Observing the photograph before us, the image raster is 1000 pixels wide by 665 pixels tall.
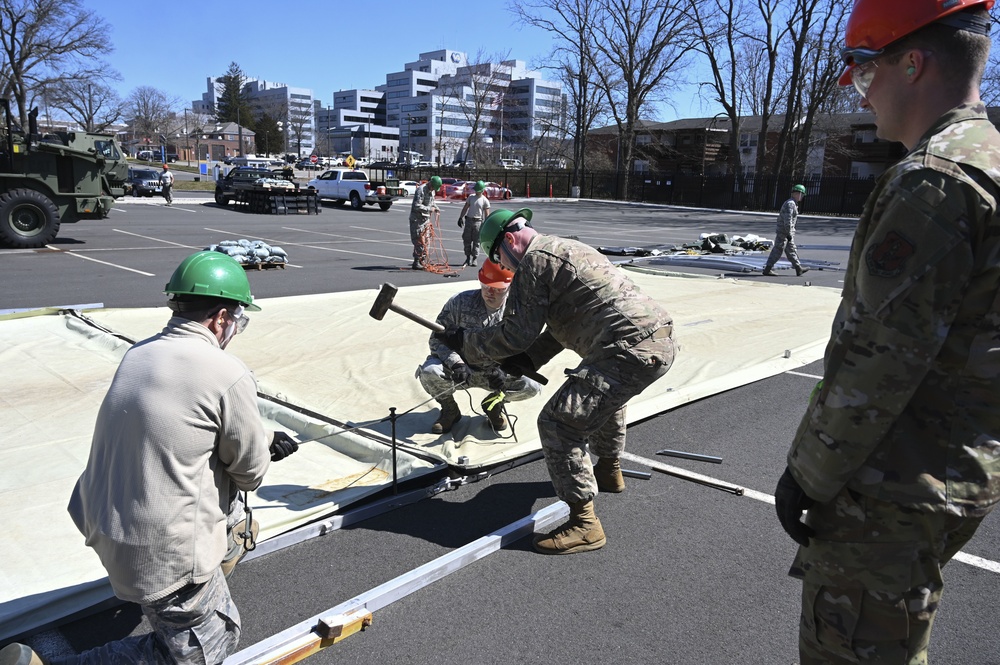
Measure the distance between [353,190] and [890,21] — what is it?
34951 mm

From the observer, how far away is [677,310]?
10.2 m

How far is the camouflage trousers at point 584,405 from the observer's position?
362 centimetres

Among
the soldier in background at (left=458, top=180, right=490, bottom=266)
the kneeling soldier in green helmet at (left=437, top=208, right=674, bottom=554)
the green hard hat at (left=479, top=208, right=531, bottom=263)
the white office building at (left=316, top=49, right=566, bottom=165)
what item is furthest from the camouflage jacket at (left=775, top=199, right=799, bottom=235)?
the white office building at (left=316, top=49, right=566, bottom=165)

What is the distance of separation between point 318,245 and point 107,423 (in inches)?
694

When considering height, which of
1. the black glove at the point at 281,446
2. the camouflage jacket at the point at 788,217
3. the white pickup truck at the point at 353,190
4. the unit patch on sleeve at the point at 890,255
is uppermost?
the white pickup truck at the point at 353,190

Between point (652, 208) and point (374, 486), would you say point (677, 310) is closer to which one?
point (374, 486)

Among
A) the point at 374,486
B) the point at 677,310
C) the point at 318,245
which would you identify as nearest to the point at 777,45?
the point at 318,245

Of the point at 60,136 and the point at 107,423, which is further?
the point at 60,136

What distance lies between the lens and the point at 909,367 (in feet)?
5.33

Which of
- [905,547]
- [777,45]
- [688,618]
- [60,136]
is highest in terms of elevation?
[777,45]

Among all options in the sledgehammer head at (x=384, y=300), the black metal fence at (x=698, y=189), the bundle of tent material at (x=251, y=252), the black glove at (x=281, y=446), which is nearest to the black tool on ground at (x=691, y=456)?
the sledgehammer head at (x=384, y=300)

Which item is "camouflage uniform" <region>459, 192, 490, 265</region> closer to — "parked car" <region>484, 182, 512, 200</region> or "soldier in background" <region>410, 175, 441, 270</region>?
"soldier in background" <region>410, 175, 441, 270</region>

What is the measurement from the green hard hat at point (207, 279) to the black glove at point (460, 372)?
2582 millimetres

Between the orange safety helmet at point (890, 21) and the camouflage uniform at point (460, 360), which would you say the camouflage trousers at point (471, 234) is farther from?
the orange safety helmet at point (890, 21)
